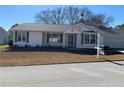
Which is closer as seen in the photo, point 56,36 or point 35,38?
point 35,38

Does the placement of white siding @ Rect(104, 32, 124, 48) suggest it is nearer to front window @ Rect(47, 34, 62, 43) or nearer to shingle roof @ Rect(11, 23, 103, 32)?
shingle roof @ Rect(11, 23, 103, 32)

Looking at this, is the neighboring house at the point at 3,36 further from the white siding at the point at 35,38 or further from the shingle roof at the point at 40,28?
the white siding at the point at 35,38

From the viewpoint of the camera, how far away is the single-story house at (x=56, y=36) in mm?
36375

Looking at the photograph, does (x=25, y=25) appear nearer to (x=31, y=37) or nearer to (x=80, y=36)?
(x=31, y=37)

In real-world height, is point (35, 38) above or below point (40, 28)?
below

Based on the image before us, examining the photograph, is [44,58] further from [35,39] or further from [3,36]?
[3,36]

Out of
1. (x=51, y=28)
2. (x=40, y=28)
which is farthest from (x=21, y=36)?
(x=51, y=28)

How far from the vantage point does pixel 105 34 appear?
126ft

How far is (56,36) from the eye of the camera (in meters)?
37.8

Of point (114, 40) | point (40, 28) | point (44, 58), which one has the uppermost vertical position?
point (40, 28)

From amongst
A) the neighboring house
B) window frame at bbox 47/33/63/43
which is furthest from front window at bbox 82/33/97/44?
the neighboring house

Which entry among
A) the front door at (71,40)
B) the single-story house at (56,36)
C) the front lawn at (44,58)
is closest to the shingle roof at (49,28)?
the single-story house at (56,36)
